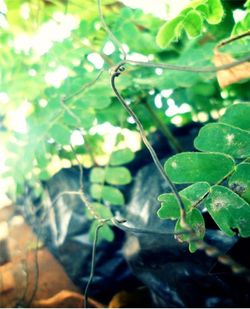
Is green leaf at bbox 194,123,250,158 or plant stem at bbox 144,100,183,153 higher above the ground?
green leaf at bbox 194,123,250,158

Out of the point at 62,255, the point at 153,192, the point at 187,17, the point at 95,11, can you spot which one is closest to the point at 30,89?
the point at 95,11

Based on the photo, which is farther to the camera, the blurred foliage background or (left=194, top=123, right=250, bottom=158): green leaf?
the blurred foliage background

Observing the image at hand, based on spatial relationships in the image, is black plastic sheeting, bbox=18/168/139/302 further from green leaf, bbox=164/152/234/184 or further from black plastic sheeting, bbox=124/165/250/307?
green leaf, bbox=164/152/234/184

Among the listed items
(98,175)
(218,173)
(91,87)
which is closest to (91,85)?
(91,87)

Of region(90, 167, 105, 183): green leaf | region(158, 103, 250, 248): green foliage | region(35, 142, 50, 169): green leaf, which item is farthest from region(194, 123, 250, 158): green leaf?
region(35, 142, 50, 169): green leaf

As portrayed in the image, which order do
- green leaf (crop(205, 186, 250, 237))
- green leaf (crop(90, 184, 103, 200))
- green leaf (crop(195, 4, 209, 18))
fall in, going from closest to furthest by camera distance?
green leaf (crop(205, 186, 250, 237)) → green leaf (crop(195, 4, 209, 18)) → green leaf (crop(90, 184, 103, 200))

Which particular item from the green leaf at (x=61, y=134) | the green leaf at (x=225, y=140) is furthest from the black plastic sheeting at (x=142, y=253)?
the green leaf at (x=61, y=134)

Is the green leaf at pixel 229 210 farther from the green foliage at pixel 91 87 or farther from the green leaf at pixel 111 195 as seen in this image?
the green leaf at pixel 111 195
